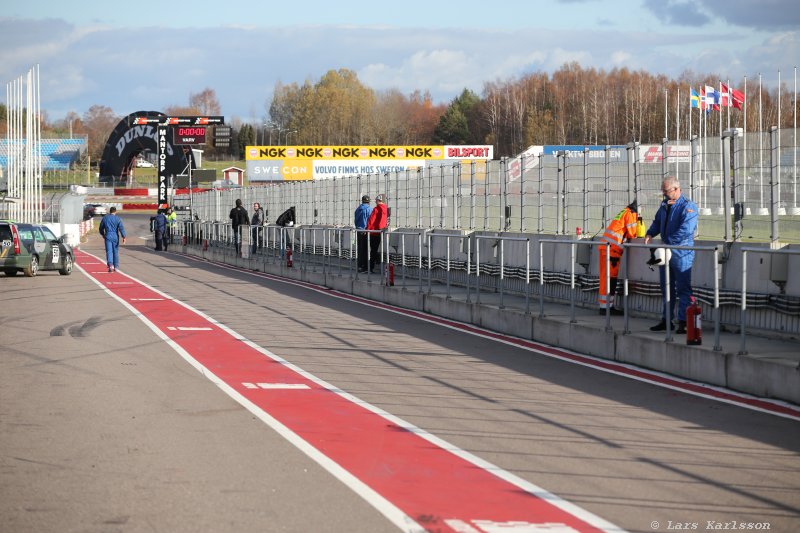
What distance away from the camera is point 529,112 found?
148000mm

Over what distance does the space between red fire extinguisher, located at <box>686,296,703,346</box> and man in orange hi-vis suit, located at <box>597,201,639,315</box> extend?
2.17 meters

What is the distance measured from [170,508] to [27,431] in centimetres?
295

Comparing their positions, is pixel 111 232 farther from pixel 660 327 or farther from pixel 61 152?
pixel 61 152

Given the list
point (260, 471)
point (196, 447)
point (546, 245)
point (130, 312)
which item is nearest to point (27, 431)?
point (196, 447)

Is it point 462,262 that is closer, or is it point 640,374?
point 640,374

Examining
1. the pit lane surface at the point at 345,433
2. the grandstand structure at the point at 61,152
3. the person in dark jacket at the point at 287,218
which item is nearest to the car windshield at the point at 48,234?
the person in dark jacket at the point at 287,218

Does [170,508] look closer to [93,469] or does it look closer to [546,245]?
[93,469]

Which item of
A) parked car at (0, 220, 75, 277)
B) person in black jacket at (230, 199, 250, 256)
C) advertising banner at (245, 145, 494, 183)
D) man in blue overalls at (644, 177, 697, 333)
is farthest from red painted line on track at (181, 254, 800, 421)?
advertising banner at (245, 145, 494, 183)

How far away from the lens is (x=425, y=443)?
28.9 feet

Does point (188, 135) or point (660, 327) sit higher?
point (188, 135)

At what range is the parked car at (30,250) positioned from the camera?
31547 mm

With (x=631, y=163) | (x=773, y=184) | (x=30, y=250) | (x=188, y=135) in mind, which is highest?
(x=188, y=135)

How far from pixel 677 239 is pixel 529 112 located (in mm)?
135994

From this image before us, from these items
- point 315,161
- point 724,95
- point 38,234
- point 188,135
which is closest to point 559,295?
point 38,234
